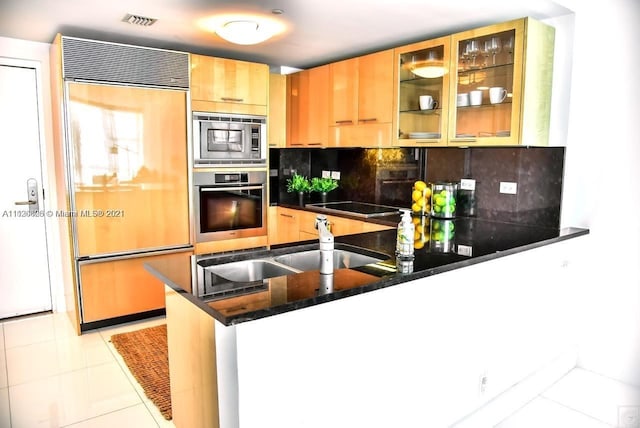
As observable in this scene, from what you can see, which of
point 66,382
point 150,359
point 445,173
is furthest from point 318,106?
point 66,382

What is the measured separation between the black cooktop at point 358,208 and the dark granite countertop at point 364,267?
765mm

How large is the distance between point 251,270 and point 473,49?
7.04 feet

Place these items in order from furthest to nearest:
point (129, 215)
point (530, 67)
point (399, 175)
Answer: point (399, 175), point (129, 215), point (530, 67)

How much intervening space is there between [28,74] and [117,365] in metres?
2.49

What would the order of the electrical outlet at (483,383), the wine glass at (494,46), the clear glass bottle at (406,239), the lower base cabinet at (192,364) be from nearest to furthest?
the lower base cabinet at (192,364) < the clear glass bottle at (406,239) < the electrical outlet at (483,383) < the wine glass at (494,46)

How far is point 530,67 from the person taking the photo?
2.80 metres

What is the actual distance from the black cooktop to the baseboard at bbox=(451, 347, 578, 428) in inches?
62.5

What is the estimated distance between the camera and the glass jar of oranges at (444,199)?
3387 millimetres

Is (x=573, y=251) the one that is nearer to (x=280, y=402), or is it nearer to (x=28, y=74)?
(x=280, y=402)

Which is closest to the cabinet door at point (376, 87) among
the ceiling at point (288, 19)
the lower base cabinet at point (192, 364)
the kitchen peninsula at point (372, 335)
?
the ceiling at point (288, 19)

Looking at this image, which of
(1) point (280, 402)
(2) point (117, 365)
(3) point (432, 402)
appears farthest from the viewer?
(2) point (117, 365)

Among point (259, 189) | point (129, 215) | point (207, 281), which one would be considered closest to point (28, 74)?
point (129, 215)

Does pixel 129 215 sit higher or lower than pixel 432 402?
higher

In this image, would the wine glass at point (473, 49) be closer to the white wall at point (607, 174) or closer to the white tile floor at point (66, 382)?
the white wall at point (607, 174)
